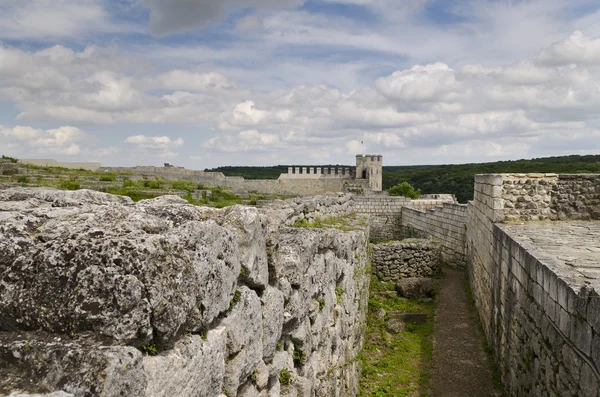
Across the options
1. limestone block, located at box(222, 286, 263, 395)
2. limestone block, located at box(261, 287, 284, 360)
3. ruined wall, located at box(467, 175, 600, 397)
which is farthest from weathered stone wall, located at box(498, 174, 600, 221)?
limestone block, located at box(222, 286, 263, 395)

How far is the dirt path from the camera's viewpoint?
8.18 m

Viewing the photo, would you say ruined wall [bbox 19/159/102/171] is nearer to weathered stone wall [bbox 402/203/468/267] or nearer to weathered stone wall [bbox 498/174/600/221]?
weathered stone wall [bbox 402/203/468/267]

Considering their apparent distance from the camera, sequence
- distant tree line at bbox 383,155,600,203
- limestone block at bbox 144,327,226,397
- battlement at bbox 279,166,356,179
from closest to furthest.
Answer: limestone block at bbox 144,327,226,397 < battlement at bbox 279,166,356,179 < distant tree line at bbox 383,155,600,203

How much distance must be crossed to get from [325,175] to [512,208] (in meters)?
47.0

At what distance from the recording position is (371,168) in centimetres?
6016

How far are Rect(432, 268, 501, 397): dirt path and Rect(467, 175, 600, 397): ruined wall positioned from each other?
334mm

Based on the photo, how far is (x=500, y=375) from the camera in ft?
26.8

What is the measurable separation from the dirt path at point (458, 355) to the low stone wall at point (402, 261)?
2.25 m

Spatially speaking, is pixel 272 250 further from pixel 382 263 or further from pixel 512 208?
pixel 382 263

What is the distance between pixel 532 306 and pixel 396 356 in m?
4.00

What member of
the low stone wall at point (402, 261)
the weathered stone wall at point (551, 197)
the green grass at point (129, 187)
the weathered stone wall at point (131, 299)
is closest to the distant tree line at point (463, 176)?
the low stone wall at point (402, 261)

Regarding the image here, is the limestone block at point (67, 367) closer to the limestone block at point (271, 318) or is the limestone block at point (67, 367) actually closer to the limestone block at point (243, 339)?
the limestone block at point (243, 339)

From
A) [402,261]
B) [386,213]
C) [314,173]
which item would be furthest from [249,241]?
[314,173]

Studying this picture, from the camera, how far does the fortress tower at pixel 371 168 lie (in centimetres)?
5996
